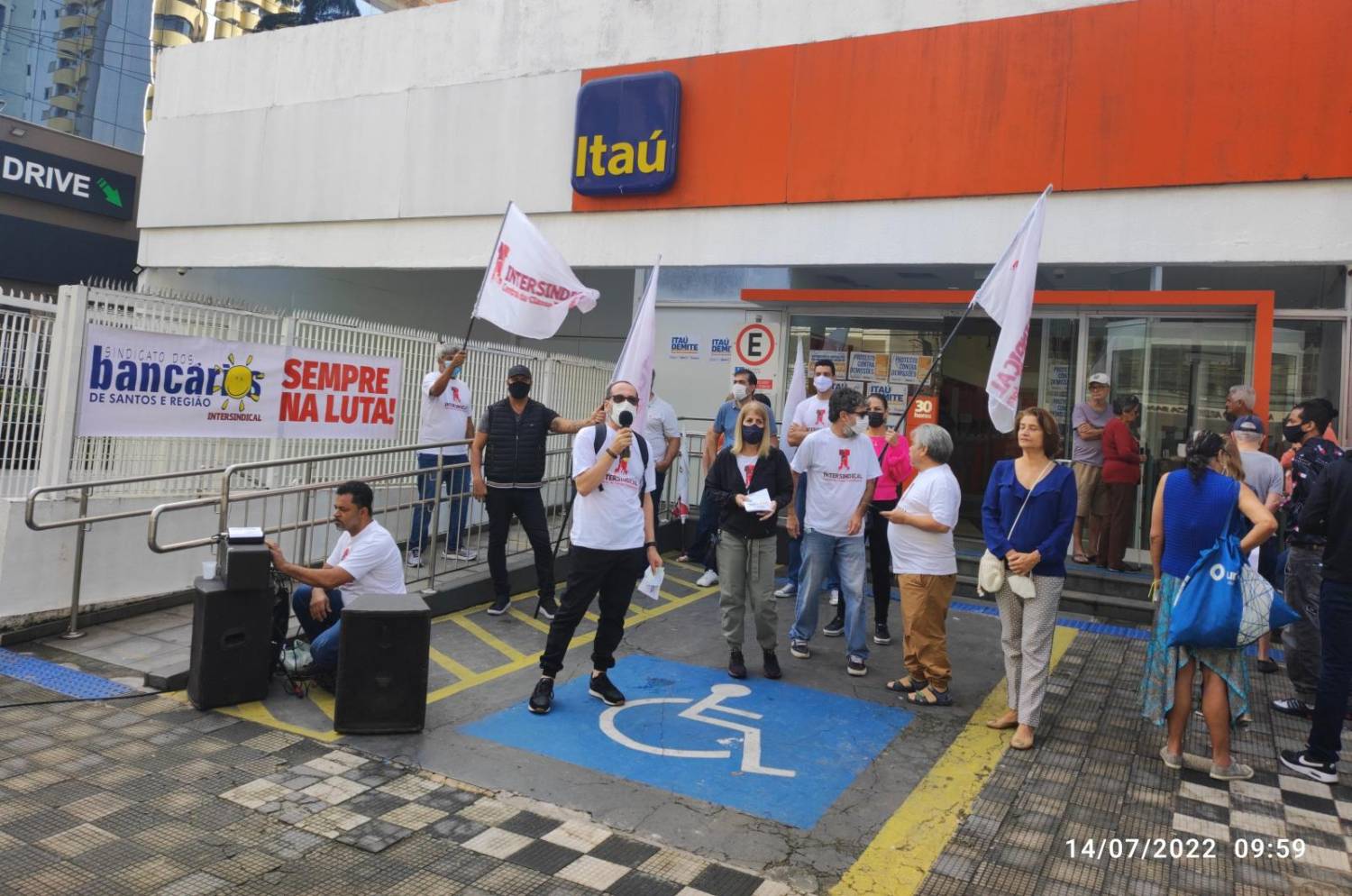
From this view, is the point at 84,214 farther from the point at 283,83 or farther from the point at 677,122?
the point at 677,122

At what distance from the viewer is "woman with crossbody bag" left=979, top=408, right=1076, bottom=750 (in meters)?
5.11

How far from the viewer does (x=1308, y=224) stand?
8.98 metres

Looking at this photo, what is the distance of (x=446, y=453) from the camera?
8.77 metres

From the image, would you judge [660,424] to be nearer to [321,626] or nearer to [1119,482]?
[321,626]

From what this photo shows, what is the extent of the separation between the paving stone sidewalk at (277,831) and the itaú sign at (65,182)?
19.0 meters

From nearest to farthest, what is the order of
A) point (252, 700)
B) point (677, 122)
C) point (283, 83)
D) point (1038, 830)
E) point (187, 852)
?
point (187, 852) < point (1038, 830) < point (252, 700) < point (677, 122) < point (283, 83)

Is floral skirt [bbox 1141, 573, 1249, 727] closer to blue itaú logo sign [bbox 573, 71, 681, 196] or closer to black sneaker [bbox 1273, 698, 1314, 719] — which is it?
black sneaker [bbox 1273, 698, 1314, 719]

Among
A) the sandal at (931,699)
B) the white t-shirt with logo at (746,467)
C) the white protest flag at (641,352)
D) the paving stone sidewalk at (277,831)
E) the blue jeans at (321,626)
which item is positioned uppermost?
the white protest flag at (641,352)

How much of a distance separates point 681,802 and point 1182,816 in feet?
7.75

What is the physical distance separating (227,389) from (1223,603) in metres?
7.81

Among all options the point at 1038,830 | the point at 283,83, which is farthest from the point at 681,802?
the point at 283,83

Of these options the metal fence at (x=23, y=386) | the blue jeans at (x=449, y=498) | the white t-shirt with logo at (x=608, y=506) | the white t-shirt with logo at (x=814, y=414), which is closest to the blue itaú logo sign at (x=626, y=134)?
the white t-shirt with logo at (x=814, y=414)

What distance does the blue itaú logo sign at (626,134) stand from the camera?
1212 centimetres
